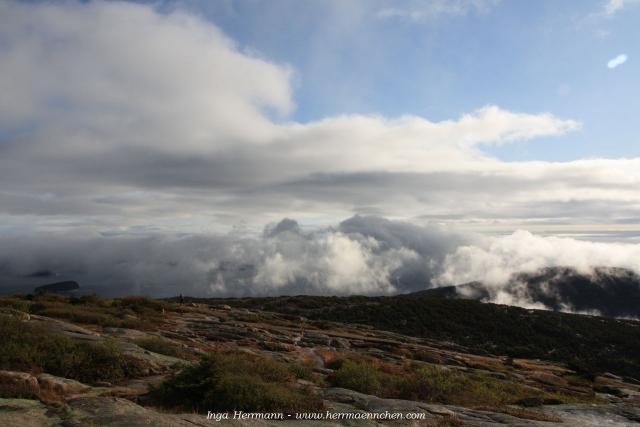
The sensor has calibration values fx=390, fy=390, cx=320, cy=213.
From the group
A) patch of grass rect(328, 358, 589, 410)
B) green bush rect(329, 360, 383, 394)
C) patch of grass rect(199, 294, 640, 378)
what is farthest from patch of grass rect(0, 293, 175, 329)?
patch of grass rect(199, 294, 640, 378)

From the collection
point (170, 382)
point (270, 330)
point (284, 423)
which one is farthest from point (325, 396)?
point (270, 330)

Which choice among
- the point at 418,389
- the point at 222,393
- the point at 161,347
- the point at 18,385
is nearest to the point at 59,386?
the point at 18,385

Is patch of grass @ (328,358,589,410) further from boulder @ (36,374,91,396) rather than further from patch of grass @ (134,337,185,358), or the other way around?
boulder @ (36,374,91,396)

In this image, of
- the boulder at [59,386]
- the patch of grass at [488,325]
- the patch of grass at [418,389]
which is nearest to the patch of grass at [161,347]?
the boulder at [59,386]

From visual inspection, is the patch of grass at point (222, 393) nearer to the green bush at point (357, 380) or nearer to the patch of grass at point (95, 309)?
the green bush at point (357, 380)

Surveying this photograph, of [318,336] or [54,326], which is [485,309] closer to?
[318,336]

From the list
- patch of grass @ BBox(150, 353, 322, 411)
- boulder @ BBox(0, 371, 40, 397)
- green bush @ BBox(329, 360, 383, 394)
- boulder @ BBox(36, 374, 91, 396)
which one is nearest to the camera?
boulder @ BBox(0, 371, 40, 397)

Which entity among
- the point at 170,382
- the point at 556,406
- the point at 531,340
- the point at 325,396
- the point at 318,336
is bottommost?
the point at 531,340

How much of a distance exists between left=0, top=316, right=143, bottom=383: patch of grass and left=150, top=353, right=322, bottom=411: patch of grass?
3038mm

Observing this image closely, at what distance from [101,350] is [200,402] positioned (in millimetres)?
5902

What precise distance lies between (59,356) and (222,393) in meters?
6.75

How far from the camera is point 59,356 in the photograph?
14.5m

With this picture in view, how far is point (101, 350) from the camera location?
15797 mm

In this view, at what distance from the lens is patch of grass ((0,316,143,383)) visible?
1384cm
